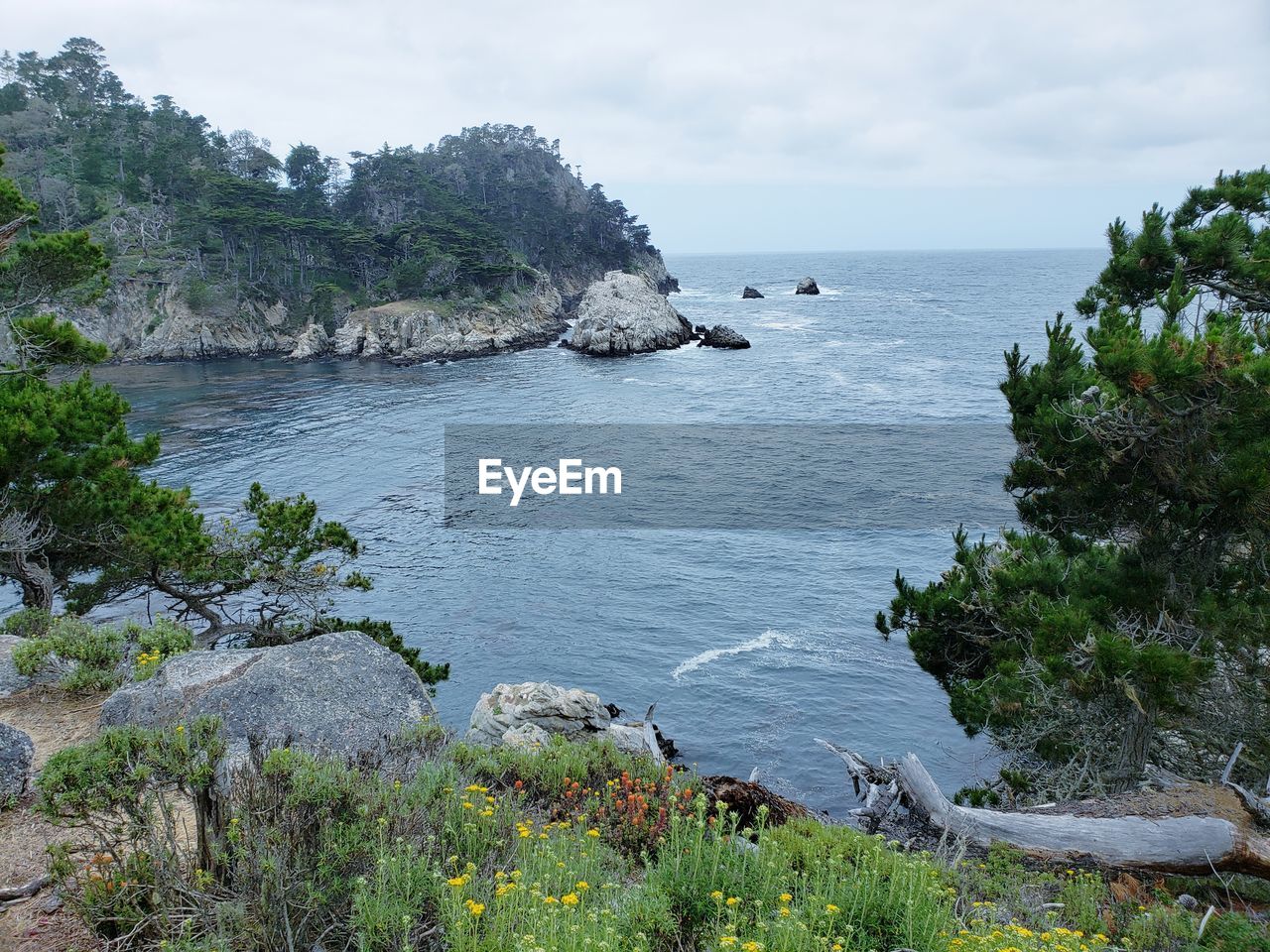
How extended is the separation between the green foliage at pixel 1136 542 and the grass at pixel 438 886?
156 inches

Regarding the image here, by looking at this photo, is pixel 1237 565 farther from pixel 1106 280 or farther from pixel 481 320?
pixel 481 320

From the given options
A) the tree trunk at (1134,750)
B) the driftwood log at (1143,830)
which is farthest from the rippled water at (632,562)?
the driftwood log at (1143,830)

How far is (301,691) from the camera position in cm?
1009

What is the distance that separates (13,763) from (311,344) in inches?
3093

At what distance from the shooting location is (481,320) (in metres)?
86.9

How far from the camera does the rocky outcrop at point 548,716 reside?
16.5m

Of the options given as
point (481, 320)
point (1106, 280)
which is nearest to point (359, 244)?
point (481, 320)

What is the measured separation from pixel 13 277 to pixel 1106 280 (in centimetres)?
1901

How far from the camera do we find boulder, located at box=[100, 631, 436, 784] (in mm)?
9242

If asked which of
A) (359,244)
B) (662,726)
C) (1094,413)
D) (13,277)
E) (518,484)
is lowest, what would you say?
(662,726)

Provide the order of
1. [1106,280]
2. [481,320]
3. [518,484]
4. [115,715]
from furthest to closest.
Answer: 1. [481,320]
2. [518,484]
3. [1106,280]
4. [115,715]

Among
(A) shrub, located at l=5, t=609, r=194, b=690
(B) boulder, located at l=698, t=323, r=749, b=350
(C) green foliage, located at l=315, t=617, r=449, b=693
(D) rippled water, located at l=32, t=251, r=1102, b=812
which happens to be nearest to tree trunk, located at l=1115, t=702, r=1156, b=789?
(D) rippled water, located at l=32, t=251, r=1102, b=812

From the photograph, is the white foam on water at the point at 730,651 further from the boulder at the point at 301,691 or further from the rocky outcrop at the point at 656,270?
the rocky outcrop at the point at 656,270

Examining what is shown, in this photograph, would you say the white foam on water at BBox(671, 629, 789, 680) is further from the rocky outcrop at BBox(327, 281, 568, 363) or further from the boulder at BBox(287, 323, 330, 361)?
the boulder at BBox(287, 323, 330, 361)
